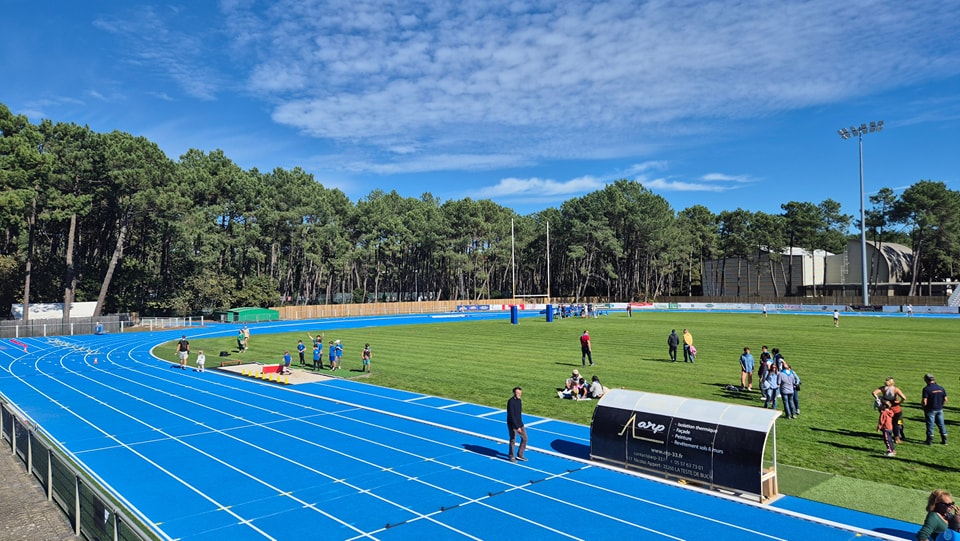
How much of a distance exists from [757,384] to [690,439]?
13233mm

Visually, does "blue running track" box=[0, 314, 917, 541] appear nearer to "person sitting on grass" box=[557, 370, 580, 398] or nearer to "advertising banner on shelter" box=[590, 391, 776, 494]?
"advertising banner on shelter" box=[590, 391, 776, 494]

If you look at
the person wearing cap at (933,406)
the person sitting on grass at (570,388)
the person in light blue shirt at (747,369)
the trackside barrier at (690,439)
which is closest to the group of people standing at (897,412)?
the person wearing cap at (933,406)

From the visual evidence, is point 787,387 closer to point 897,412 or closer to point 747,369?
point 897,412

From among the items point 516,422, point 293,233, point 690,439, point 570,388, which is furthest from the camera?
point 293,233

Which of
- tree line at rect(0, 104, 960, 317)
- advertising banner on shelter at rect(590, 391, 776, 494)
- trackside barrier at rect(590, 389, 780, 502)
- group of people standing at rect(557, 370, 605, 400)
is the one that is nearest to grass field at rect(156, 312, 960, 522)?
group of people standing at rect(557, 370, 605, 400)

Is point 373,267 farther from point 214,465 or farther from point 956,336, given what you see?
point 214,465

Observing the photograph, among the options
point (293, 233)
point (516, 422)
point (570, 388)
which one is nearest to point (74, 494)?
point (516, 422)

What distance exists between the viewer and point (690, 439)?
12688mm

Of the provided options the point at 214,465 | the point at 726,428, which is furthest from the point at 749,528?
the point at 214,465

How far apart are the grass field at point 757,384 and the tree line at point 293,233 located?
26213 mm

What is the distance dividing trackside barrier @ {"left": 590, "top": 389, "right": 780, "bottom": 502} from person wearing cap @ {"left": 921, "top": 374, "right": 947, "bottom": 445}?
17.8ft

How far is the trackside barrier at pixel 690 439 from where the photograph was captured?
11789mm

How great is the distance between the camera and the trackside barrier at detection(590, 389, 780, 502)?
38.7 feet

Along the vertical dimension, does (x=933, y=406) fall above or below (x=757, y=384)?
above
